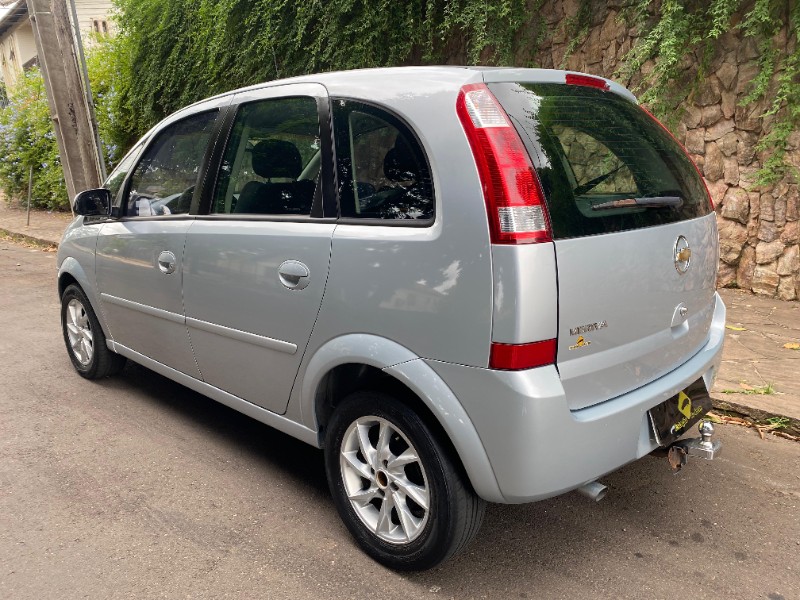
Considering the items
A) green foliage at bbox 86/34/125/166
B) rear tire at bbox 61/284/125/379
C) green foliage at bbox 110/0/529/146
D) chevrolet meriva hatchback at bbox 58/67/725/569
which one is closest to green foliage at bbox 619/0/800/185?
green foliage at bbox 110/0/529/146

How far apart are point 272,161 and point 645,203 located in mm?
1543

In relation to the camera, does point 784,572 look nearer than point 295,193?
Yes

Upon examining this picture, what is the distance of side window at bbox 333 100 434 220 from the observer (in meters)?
2.26

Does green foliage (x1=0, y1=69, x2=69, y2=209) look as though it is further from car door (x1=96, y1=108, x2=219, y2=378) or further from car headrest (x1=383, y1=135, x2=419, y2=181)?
car headrest (x1=383, y1=135, x2=419, y2=181)

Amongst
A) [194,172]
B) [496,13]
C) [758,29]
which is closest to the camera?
[194,172]

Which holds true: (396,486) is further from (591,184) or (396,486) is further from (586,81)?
(586,81)

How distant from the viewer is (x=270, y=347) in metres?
2.78

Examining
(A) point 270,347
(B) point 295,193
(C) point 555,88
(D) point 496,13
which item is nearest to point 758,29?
(D) point 496,13

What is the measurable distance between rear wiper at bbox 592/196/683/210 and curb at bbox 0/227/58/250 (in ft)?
33.1

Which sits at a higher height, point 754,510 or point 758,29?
point 758,29

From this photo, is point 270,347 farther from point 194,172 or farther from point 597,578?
point 597,578

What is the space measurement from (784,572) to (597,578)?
2.24ft

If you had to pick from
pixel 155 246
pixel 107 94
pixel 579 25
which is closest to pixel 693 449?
pixel 155 246

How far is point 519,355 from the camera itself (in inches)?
78.9
